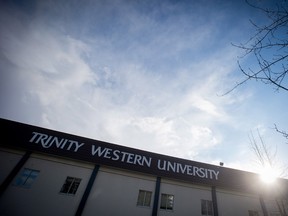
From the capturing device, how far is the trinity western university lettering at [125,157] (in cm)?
1217

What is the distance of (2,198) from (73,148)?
4.91 meters

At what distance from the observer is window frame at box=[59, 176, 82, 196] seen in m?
11.1

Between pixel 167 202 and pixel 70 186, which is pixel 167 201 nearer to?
pixel 167 202

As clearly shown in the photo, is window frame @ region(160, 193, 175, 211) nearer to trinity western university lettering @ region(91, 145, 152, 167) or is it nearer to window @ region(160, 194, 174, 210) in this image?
window @ region(160, 194, 174, 210)

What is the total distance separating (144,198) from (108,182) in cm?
296

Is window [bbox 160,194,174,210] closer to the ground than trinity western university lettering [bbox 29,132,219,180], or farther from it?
closer to the ground

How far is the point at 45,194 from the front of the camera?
1070cm

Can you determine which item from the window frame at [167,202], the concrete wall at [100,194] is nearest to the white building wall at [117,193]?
the concrete wall at [100,194]

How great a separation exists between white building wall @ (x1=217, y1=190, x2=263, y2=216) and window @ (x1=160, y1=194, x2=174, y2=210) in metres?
3.95

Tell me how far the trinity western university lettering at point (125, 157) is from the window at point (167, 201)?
6.09 ft

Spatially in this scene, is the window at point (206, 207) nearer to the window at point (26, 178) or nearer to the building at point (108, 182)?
the building at point (108, 182)

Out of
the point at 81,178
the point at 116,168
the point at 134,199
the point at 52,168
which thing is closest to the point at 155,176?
the point at 134,199

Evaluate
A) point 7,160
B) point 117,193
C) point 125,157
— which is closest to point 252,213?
point 117,193

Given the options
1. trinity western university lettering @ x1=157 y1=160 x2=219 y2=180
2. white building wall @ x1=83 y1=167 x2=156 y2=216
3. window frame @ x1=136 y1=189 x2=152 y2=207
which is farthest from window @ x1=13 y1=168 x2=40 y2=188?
trinity western university lettering @ x1=157 y1=160 x2=219 y2=180
